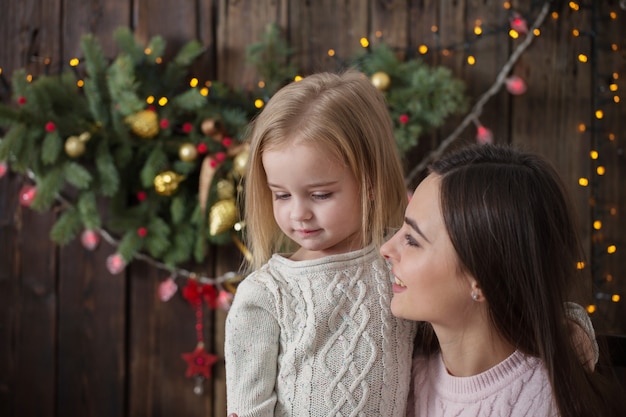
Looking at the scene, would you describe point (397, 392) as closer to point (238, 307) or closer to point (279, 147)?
point (238, 307)

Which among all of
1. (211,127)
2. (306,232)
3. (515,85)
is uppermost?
(515,85)

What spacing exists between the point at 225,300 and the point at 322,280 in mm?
1182

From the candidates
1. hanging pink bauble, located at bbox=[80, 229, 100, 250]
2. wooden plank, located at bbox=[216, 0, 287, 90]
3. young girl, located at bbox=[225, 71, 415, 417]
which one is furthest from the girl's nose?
hanging pink bauble, located at bbox=[80, 229, 100, 250]

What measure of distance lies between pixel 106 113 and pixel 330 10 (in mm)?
777

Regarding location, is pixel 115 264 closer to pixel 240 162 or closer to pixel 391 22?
pixel 240 162

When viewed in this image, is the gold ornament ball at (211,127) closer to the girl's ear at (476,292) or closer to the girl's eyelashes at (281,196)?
the girl's eyelashes at (281,196)

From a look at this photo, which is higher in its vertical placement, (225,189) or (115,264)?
(225,189)

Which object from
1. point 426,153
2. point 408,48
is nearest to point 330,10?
point 408,48

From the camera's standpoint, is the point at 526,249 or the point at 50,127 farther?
the point at 50,127

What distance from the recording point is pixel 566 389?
1132 millimetres

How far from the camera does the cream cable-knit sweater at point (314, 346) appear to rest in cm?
124

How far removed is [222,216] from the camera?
2.18 meters

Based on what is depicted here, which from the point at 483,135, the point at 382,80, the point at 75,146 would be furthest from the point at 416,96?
the point at 75,146

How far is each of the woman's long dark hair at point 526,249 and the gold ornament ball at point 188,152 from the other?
3.93 feet
